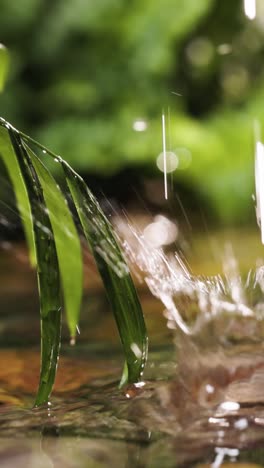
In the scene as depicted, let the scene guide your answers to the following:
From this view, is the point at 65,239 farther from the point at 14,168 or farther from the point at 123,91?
the point at 123,91

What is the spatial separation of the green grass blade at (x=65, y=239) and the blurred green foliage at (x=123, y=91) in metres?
2.37

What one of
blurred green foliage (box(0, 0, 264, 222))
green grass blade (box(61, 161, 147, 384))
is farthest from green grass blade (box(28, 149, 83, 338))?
blurred green foliage (box(0, 0, 264, 222))

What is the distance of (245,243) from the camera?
229 cm

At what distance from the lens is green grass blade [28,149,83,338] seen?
28.6 inches

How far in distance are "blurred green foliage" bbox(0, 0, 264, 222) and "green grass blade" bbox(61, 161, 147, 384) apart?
239cm

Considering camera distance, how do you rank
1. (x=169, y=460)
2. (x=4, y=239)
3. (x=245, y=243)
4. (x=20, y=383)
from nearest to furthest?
(x=169, y=460)
(x=20, y=383)
(x=245, y=243)
(x=4, y=239)

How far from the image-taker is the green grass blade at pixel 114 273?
718 millimetres

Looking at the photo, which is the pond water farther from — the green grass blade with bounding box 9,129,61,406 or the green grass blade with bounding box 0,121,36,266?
the green grass blade with bounding box 0,121,36,266

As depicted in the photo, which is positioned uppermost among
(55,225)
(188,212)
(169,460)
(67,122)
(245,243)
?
(67,122)

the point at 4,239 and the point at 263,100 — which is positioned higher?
the point at 263,100

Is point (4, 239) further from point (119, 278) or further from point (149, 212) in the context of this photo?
point (119, 278)

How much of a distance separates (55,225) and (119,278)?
0.08 m

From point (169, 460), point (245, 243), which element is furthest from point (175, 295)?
point (245, 243)

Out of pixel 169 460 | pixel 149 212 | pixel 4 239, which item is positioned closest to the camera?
pixel 169 460
